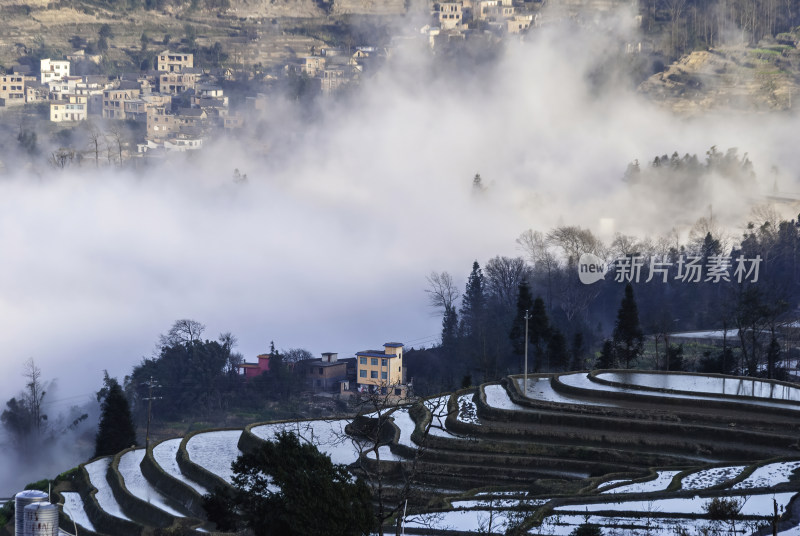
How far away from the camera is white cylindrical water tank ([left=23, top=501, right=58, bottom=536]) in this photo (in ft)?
95.1

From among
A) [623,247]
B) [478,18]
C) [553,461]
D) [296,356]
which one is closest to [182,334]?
[296,356]

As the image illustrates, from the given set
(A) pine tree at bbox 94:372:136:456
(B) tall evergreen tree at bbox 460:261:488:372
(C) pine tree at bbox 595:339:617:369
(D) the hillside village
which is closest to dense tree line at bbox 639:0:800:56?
(D) the hillside village

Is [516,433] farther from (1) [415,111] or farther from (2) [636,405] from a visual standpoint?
(1) [415,111]

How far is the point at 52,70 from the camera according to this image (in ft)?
447

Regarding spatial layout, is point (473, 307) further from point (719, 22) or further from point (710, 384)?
point (719, 22)

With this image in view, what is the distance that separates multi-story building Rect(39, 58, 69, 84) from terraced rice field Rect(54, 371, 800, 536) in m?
96.1

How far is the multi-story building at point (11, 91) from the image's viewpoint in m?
132

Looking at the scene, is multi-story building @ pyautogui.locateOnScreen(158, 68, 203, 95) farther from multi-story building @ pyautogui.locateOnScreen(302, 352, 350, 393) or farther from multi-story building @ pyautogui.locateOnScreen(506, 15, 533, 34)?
multi-story building @ pyautogui.locateOnScreen(302, 352, 350, 393)

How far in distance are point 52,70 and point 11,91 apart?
5.25 m

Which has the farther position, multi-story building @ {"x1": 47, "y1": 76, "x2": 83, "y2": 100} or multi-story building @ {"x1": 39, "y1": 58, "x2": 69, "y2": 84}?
multi-story building @ {"x1": 39, "y1": 58, "x2": 69, "y2": 84}

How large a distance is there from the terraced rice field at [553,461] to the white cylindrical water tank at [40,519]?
15.7 feet

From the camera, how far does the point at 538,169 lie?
106 m

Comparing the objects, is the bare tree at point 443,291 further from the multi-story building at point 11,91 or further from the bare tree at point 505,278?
the multi-story building at point 11,91

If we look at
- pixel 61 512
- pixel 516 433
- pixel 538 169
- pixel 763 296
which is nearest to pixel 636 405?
pixel 516 433
